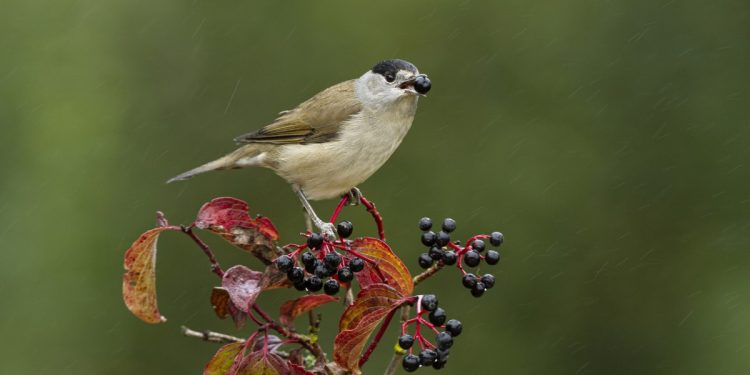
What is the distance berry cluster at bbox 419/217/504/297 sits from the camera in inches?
111

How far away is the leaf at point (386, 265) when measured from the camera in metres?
2.64

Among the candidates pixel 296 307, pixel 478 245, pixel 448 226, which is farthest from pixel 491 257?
pixel 296 307

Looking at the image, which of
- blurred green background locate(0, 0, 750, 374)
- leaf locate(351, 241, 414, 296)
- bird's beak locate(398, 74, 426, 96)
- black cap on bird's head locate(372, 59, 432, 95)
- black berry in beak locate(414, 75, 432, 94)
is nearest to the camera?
leaf locate(351, 241, 414, 296)

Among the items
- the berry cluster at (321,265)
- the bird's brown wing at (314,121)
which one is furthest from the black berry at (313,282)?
the bird's brown wing at (314,121)

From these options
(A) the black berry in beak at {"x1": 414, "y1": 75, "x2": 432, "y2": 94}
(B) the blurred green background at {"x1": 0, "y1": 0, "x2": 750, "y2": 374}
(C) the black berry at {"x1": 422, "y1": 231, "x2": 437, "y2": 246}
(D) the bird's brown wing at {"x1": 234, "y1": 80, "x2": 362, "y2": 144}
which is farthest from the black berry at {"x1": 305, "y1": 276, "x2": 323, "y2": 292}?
(B) the blurred green background at {"x1": 0, "y1": 0, "x2": 750, "y2": 374}

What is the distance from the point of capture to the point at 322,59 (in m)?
7.89

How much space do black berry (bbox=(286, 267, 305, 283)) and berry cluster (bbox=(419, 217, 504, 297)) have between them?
1.14 ft

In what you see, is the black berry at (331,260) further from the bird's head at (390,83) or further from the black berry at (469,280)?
the bird's head at (390,83)

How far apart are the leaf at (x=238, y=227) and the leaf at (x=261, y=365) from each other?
0.29 m

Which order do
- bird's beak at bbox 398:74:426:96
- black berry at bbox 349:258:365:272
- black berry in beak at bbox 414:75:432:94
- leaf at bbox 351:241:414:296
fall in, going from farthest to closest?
1. bird's beak at bbox 398:74:426:96
2. black berry in beak at bbox 414:75:432:94
3. black berry at bbox 349:258:365:272
4. leaf at bbox 351:241:414:296

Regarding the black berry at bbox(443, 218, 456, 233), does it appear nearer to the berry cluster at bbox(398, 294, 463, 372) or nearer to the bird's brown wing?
the berry cluster at bbox(398, 294, 463, 372)

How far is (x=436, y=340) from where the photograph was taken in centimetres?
262

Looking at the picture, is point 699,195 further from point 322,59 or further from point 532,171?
point 322,59

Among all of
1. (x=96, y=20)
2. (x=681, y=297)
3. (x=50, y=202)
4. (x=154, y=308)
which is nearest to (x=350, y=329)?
(x=154, y=308)
